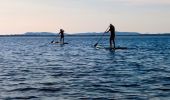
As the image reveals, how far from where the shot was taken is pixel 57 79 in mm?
19562

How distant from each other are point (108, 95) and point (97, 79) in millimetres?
4061

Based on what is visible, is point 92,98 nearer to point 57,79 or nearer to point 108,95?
point 108,95

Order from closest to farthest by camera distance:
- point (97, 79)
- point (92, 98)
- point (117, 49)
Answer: point (92, 98) → point (97, 79) → point (117, 49)

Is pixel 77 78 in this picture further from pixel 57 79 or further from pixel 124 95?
pixel 124 95

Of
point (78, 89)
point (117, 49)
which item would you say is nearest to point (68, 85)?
point (78, 89)

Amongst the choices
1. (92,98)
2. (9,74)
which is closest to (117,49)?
(9,74)

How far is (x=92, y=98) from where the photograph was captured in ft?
48.7

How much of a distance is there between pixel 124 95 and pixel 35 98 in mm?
3309

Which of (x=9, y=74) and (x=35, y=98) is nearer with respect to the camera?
(x=35, y=98)

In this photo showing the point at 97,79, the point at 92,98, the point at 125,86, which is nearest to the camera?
the point at 92,98

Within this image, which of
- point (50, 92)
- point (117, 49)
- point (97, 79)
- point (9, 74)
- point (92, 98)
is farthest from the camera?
point (117, 49)

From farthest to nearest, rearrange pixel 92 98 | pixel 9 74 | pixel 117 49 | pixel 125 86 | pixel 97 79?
pixel 117 49 < pixel 9 74 < pixel 97 79 < pixel 125 86 < pixel 92 98

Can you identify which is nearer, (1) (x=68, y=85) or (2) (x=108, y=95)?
(2) (x=108, y=95)

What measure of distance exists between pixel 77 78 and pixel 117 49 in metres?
26.1
